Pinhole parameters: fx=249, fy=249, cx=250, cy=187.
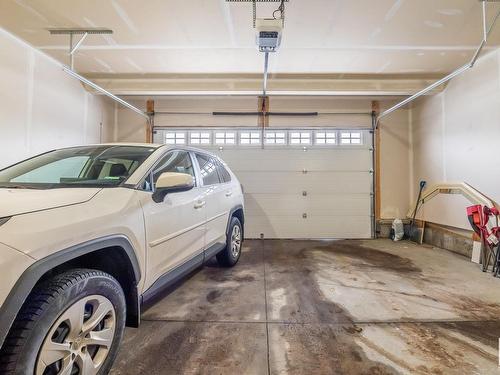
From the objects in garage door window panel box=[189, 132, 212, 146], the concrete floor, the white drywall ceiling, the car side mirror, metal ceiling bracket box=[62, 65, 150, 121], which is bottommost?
the concrete floor

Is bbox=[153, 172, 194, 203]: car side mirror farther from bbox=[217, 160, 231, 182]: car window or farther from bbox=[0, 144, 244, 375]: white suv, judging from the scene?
bbox=[217, 160, 231, 182]: car window

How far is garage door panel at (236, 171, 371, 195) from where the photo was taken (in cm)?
620

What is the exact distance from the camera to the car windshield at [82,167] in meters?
1.87

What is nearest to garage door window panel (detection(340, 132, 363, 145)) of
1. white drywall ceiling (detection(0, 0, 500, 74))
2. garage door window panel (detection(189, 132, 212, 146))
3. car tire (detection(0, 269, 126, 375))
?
white drywall ceiling (detection(0, 0, 500, 74))

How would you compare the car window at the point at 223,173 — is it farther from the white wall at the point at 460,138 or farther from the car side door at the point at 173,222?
the white wall at the point at 460,138

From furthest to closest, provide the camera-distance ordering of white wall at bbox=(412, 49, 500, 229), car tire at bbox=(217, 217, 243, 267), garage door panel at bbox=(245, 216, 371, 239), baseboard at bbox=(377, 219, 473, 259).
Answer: garage door panel at bbox=(245, 216, 371, 239)
baseboard at bbox=(377, 219, 473, 259)
white wall at bbox=(412, 49, 500, 229)
car tire at bbox=(217, 217, 243, 267)

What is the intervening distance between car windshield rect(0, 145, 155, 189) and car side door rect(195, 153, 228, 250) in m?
0.78

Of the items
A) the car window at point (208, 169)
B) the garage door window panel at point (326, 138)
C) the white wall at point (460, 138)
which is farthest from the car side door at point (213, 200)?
the white wall at point (460, 138)

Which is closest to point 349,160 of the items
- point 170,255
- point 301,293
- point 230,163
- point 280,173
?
point 280,173

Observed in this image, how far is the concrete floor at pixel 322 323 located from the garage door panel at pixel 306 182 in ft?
8.55

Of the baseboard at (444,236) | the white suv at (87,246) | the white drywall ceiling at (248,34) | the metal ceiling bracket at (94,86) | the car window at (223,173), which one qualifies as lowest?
the baseboard at (444,236)

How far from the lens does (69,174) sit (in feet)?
6.92

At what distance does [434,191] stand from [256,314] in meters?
4.99

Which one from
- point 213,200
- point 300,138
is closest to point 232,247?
point 213,200
